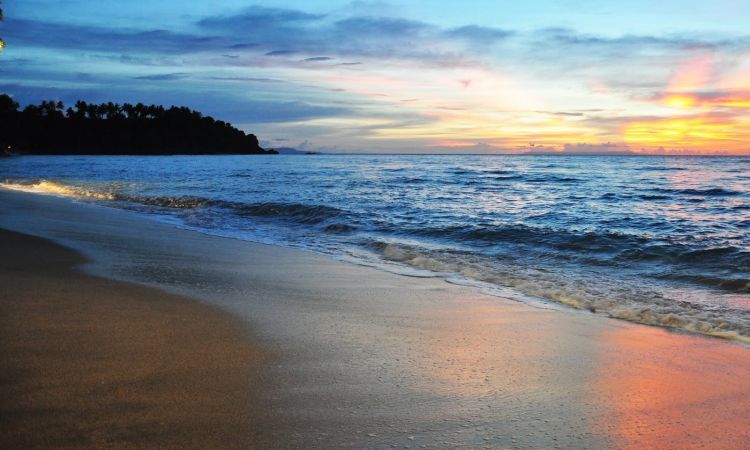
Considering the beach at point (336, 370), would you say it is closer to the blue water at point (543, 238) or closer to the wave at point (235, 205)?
the blue water at point (543, 238)

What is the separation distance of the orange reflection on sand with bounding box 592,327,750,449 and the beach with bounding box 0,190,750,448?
14 mm

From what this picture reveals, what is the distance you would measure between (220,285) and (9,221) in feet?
24.5

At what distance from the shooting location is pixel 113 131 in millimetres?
150875

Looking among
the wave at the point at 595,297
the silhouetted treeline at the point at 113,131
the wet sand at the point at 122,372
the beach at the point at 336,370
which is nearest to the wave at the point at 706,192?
the wave at the point at 595,297

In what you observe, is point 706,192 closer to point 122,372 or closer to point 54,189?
point 122,372

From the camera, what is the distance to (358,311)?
17.5 ft

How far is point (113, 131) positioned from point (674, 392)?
166431 mm

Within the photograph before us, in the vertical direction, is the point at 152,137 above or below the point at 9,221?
above

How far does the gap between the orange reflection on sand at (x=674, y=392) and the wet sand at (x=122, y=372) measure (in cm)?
195

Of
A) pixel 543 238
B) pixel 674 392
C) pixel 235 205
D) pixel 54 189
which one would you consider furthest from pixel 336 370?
pixel 54 189

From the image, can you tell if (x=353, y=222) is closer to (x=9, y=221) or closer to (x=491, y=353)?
(x=9, y=221)

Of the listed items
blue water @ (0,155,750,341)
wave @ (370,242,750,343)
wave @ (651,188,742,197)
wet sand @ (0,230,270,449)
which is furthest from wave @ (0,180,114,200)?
wave @ (651,188,742,197)

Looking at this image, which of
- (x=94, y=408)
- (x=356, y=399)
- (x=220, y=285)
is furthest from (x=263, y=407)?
(x=220, y=285)

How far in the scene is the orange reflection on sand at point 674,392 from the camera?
9.22ft
